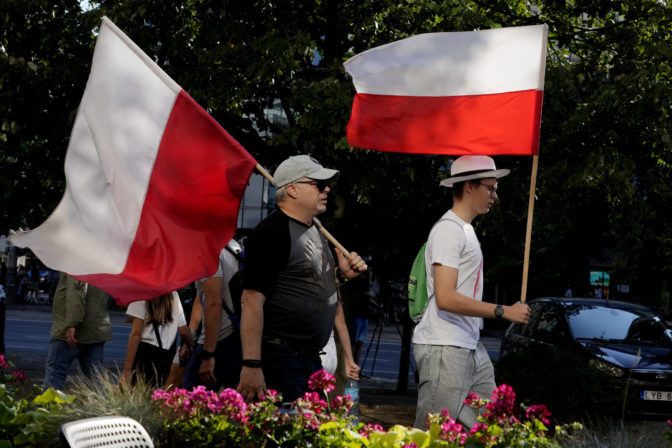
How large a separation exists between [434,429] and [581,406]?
258 inches

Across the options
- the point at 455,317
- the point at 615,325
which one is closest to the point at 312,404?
the point at 455,317

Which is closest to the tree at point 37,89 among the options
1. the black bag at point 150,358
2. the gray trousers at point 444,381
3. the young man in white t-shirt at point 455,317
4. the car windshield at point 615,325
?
the black bag at point 150,358

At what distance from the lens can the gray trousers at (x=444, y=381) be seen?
4.66 metres

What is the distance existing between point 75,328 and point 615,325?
7019 millimetres

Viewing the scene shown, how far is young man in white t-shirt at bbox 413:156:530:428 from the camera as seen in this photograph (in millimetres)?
4617

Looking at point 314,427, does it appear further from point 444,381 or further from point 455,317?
point 455,317

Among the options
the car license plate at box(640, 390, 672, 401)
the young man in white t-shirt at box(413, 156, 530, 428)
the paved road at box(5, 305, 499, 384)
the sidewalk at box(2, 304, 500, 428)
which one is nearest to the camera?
the young man in white t-shirt at box(413, 156, 530, 428)

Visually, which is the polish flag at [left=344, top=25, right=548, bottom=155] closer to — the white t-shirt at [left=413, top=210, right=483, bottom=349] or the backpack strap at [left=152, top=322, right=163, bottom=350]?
the white t-shirt at [left=413, top=210, right=483, bottom=349]

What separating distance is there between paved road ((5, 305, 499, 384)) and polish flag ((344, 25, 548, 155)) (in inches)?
261

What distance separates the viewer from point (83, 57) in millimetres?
12672

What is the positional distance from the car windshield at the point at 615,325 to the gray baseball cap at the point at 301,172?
26.5 feet

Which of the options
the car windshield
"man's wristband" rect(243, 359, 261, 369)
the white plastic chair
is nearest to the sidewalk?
"man's wristband" rect(243, 359, 261, 369)

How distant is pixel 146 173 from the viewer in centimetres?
495

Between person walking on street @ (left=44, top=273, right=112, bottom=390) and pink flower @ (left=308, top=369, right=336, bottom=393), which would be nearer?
pink flower @ (left=308, top=369, right=336, bottom=393)
